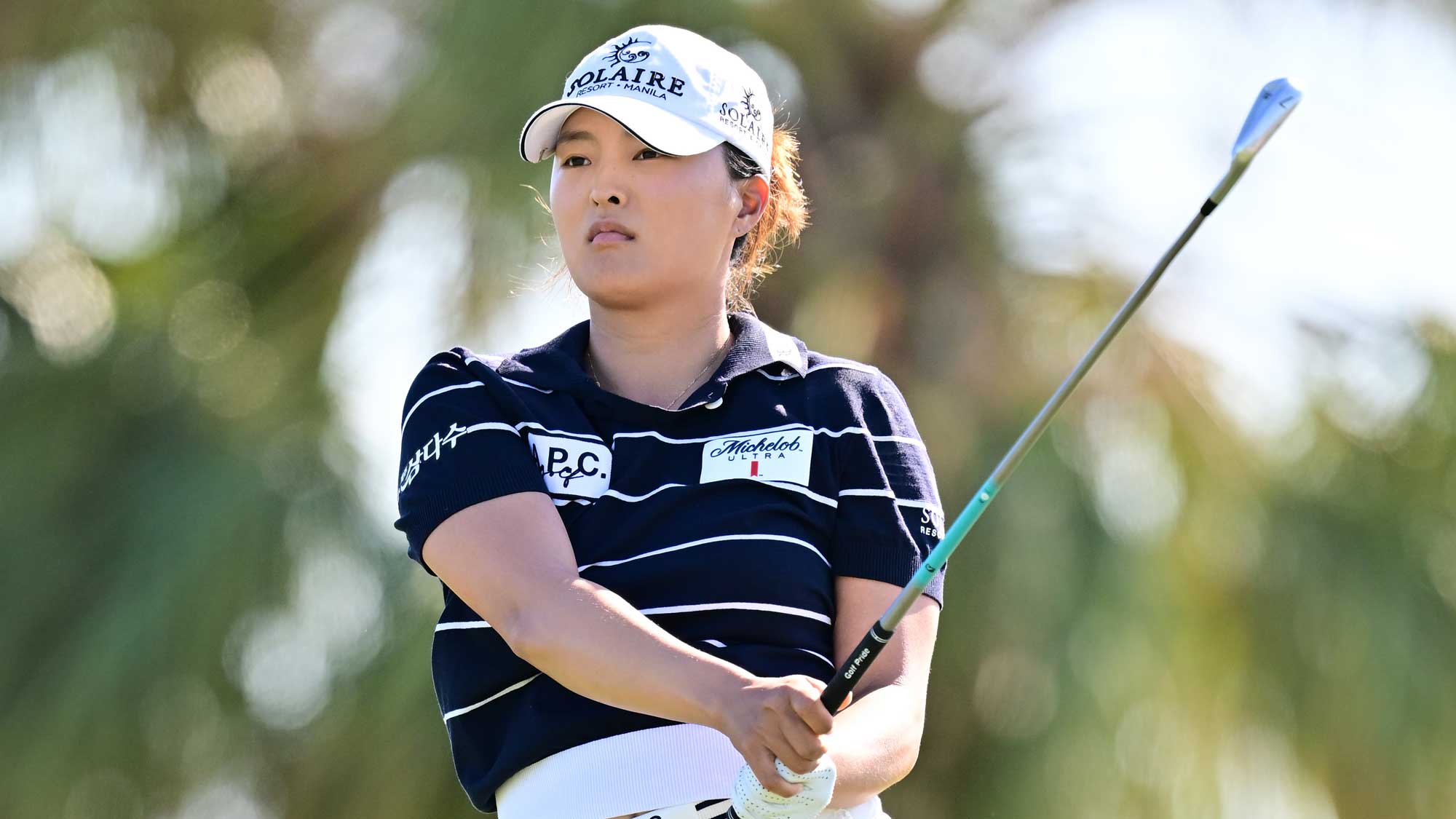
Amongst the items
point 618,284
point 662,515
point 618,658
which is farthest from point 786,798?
point 618,284

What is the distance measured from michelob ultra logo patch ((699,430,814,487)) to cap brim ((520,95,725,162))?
254mm

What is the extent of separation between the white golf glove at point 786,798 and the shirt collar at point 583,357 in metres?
0.36

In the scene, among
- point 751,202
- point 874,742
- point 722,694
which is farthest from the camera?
point 751,202

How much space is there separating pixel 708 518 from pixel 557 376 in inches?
7.9

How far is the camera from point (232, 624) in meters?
2.88

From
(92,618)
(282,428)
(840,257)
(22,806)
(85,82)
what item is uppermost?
(840,257)

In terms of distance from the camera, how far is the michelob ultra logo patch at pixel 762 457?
4.44 feet

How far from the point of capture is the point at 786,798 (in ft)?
3.74

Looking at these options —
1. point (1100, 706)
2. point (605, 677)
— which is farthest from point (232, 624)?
point (605, 677)

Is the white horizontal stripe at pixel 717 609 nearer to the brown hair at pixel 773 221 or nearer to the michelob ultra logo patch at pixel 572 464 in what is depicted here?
the michelob ultra logo patch at pixel 572 464

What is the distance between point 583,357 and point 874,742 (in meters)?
0.44

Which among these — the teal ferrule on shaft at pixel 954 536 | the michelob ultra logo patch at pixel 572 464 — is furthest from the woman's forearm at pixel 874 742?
the michelob ultra logo patch at pixel 572 464

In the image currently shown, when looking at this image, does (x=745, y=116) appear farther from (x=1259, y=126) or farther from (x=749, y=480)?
(x=1259, y=126)

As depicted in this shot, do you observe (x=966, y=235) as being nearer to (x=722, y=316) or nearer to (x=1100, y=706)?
(x=1100, y=706)
